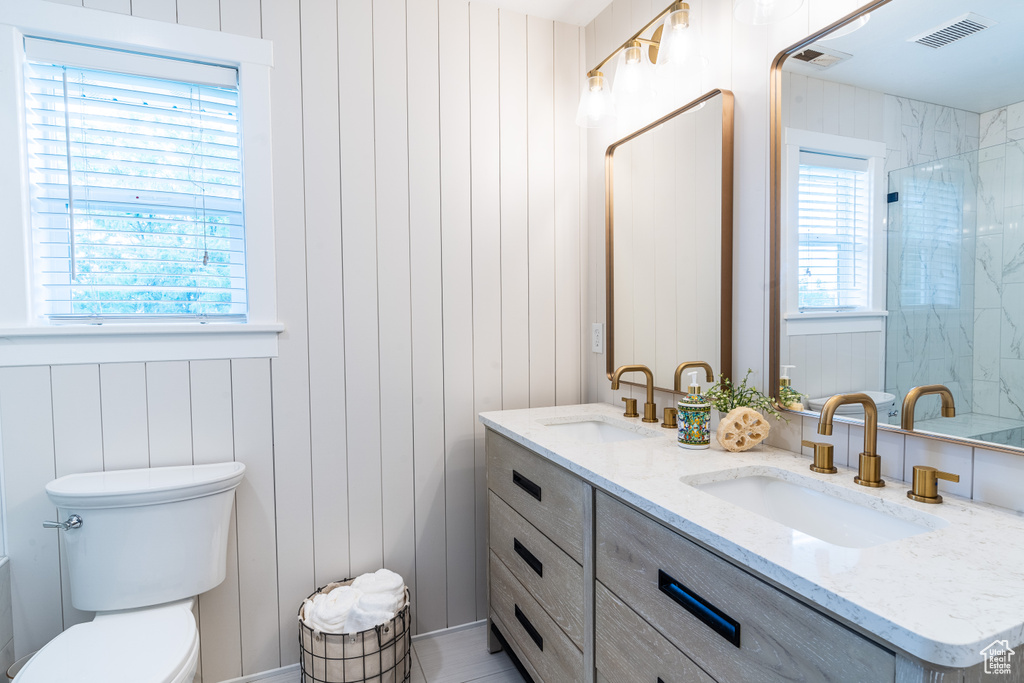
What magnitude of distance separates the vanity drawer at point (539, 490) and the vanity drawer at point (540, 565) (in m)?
0.03

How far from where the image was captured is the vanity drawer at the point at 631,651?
0.95 m

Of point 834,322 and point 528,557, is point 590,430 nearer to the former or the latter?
point 528,557

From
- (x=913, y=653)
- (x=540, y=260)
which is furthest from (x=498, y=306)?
(x=913, y=653)

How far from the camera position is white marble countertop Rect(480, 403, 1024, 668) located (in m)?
0.59

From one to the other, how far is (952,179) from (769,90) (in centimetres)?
53

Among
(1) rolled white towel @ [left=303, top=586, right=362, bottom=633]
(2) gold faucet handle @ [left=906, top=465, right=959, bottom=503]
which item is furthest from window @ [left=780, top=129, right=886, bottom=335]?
(1) rolled white towel @ [left=303, top=586, right=362, bottom=633]

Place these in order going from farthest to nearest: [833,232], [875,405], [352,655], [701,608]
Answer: [352,655] < [833,232] < [875,405] < [701,608]

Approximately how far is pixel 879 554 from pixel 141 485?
173 centimetres

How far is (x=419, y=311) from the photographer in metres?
1.95

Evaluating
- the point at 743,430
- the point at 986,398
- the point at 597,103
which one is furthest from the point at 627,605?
the point at 597,103

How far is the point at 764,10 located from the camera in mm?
1221

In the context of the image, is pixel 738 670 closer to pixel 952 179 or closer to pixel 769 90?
pixel 952 179

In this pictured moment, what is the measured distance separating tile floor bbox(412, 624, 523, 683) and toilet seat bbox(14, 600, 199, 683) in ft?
2.53

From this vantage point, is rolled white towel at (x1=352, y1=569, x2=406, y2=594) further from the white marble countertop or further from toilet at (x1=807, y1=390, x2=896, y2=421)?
toilet at (x1=807, y1=390, x2=896, y2=421)
